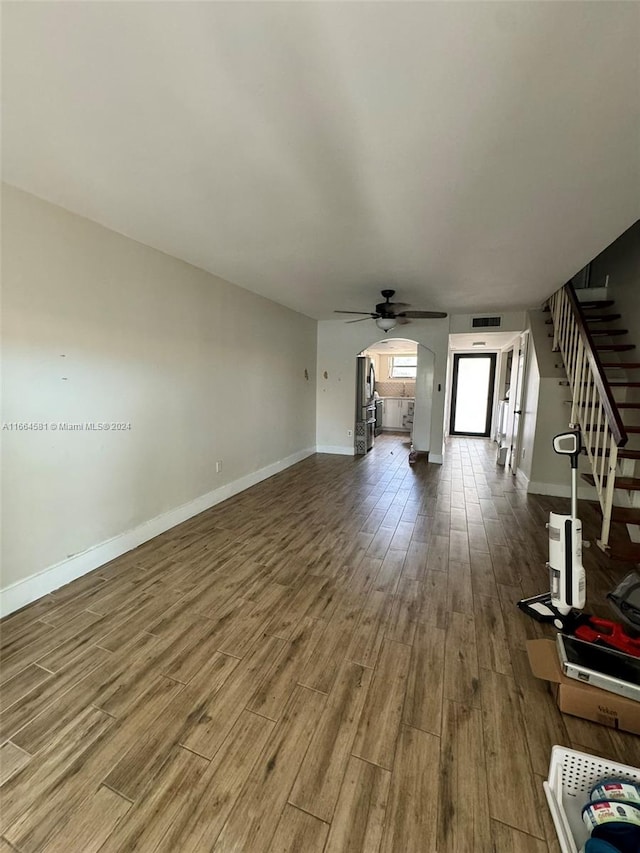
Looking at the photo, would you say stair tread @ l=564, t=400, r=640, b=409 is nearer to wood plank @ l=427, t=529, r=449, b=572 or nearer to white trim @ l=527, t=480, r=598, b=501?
white trim @ l=527, t=480, r=598, b=501

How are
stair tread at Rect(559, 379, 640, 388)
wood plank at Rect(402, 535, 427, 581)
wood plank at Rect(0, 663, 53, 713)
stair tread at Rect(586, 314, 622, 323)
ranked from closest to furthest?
1. wood plank at Rect(0, 663, 53, 713)
2. wood plank at Rect(402, 535, 427, 581)
3. stair tread at Rect(559, 379, 640, 388)
4. stair tread at Rect(586, 314, 622, 323)

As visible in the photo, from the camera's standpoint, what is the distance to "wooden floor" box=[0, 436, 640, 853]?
117 centimetres

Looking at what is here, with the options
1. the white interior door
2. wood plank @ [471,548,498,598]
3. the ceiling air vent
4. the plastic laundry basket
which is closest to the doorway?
the white interior door

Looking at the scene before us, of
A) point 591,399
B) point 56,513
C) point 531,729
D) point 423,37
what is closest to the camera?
point 423,37

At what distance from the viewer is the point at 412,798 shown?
1.24 m

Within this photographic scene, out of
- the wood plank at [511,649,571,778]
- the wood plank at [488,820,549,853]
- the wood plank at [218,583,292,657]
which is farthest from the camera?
the wood plank at [218,583,292,657]

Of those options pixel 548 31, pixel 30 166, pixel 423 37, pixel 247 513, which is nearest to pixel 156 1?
pixel 423 37

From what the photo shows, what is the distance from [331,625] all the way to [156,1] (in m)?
2.79

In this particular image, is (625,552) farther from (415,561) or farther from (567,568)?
(415,561)

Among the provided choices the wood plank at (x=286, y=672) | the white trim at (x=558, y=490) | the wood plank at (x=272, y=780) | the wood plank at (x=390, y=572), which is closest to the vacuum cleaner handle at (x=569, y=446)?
the wood plank at (x=390, y=572)

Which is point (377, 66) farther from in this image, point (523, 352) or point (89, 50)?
point (523, 352)

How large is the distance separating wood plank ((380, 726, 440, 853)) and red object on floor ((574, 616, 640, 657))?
0.99 metres

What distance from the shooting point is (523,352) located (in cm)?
558

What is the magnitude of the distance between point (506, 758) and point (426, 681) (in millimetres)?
414
